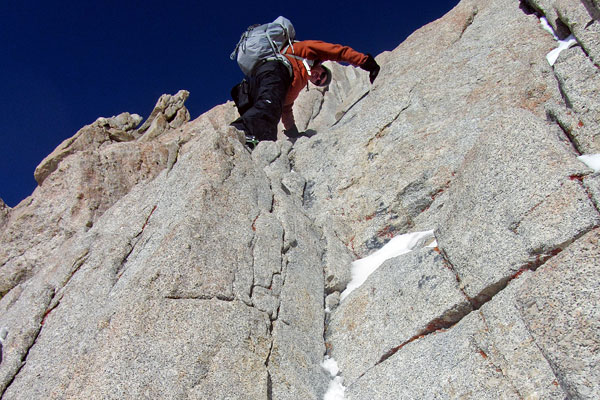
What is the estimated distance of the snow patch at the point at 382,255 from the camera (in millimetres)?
8898

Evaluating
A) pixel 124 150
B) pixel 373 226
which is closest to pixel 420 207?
pixel 373 226

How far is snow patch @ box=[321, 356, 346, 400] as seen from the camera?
6.98 metres

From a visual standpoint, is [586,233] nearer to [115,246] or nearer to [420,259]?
[420,259]

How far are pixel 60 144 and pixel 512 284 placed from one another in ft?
47.3

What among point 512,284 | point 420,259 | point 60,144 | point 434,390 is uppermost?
point 60,144

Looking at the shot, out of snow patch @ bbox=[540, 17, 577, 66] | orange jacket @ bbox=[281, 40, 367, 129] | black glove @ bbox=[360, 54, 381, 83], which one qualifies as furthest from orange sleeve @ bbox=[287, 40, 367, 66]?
snow patch @ bbox=[540, 17, 577, 66]

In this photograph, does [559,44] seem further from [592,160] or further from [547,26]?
[592,160]

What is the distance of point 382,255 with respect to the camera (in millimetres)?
9422

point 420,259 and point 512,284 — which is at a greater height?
point 420,259

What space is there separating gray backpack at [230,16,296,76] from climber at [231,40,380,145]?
0.22 m

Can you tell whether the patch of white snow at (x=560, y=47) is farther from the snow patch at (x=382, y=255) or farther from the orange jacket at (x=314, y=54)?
the orange jacket at (x=314, y=54)

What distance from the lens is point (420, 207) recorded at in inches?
380

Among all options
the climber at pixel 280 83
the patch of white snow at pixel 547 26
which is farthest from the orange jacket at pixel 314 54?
the patch of white snow at pixel 547 26

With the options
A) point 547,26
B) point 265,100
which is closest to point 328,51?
point 265,100
